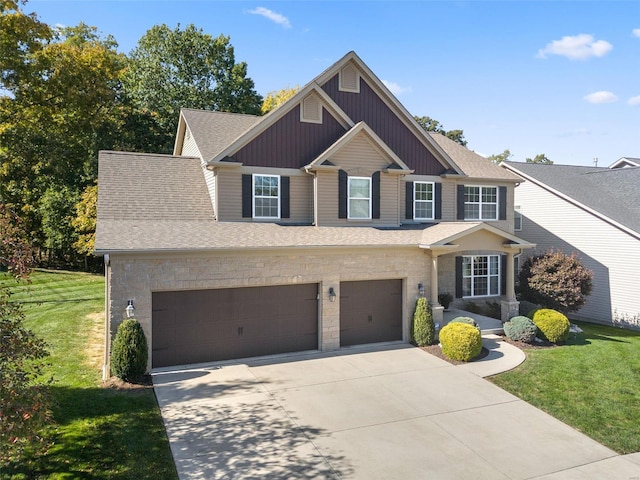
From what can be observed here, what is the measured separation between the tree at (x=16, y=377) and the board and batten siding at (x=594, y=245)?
23.9 metres

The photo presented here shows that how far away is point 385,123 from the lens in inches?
774

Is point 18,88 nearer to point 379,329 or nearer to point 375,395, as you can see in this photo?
point 379,329

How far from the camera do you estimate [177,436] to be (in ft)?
30.1

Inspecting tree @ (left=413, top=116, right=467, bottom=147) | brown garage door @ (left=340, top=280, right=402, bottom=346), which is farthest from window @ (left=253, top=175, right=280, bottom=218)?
tree @ (left=413, top=116, right=467, bottom=147)

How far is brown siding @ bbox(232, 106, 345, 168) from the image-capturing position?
55.8ft

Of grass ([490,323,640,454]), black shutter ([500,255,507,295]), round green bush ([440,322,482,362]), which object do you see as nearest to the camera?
grass ([490,323,640,454])

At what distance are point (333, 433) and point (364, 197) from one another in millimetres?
10640

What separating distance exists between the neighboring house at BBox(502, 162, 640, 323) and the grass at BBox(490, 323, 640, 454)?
5100 millimetres

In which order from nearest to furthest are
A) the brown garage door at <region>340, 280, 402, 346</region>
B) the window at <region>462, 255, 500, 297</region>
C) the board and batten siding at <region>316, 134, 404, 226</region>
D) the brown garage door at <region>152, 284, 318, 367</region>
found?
1. the brown garage door at <region>152, 284, 318, 367</region>
2. the brown garage door at <region>340, 280, 402, 346</region>
3. the board and batten siding at <region>316, 134, 404, 226</region>
4. the window at <region>462, 255, 500, 297</region>

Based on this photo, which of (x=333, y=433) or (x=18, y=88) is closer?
(x=333, y=433)

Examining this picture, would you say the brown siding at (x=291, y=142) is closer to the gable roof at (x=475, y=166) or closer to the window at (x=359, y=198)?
the window at (x=359, y=198)

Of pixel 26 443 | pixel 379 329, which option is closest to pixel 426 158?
pixel 379 329

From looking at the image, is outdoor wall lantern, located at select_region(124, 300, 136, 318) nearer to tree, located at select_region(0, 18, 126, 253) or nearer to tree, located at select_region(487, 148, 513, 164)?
tree, located at select_region(0, 18, 126, 253)

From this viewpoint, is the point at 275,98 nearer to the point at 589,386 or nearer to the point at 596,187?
the point at 596,187
